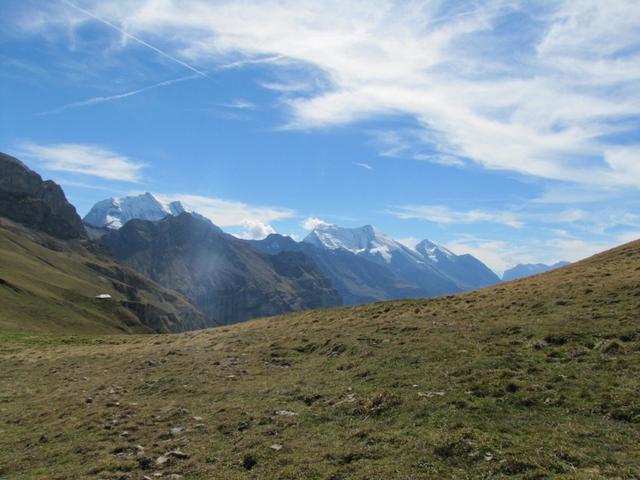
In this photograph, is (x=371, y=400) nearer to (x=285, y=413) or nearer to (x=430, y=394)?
(x=430, y=394)

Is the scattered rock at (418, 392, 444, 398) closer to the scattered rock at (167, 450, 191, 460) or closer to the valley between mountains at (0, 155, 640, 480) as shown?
the valley between mountains at (0, 155, 640, 480)

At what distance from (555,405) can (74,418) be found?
73.9 feet

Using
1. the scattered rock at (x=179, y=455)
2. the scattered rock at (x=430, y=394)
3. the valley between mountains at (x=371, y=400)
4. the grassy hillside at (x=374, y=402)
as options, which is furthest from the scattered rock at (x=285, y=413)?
the scattered rock at (x=430, y=394)

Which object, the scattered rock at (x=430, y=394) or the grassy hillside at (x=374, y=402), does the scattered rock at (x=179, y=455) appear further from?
the scattered rock at (x=430, y=394)

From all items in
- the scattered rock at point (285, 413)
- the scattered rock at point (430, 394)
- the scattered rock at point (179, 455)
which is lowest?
the scattered rock at point (179, 455)

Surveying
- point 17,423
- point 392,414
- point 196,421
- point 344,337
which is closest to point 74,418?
point 17,423

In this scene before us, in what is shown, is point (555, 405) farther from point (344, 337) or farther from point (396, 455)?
point (344, 337)

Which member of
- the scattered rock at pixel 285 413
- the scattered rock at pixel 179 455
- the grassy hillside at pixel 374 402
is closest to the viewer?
the grassy hillside at pixel 374 402

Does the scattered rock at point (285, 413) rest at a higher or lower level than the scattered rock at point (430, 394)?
lower

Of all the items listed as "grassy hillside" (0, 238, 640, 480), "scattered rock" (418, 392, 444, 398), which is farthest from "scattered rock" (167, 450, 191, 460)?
"scattered rock" (418, 392, 444, 398)

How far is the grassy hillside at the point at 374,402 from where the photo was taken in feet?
50.1

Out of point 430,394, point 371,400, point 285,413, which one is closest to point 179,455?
point 285,413

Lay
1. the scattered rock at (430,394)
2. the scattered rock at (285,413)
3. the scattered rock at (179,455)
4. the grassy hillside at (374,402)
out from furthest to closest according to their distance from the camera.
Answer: the scattered rock at (285,413)
the scattered rock at (430,394)
the scattered rock at (179,455)
the grassy hillside at (374,402)

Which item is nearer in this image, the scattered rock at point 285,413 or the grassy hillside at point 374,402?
the grassy hillside at point 374,402
